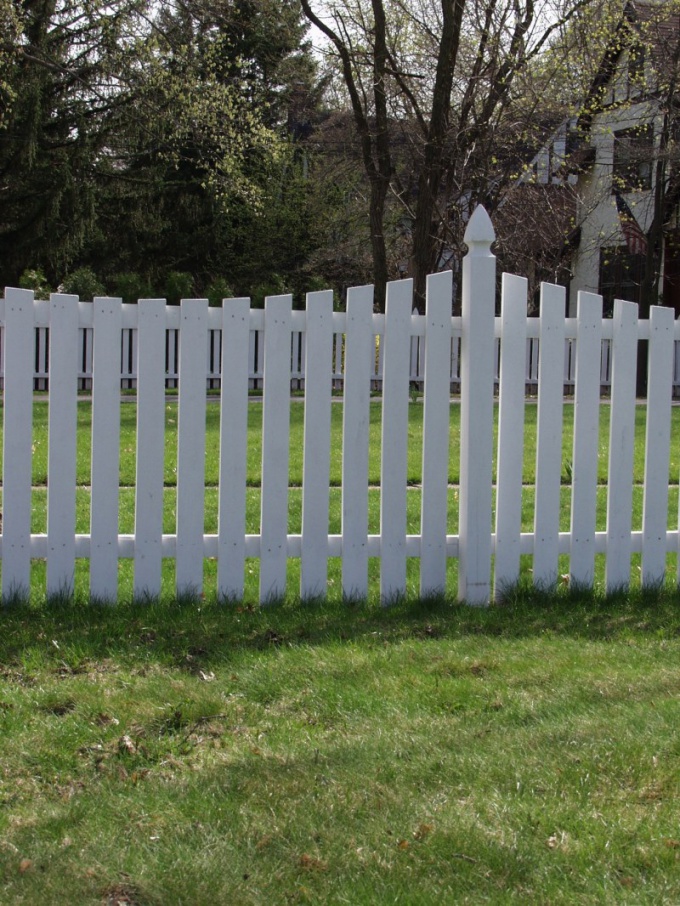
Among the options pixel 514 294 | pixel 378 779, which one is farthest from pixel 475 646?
pixel 514 294

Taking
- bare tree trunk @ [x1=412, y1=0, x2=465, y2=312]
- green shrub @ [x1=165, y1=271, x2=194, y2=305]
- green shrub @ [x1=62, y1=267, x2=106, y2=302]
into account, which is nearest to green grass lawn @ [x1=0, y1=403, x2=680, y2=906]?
bare tree trunk @ [x1=412, y1=0, x2=465, y2=312]

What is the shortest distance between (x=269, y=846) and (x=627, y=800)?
1.04 metres

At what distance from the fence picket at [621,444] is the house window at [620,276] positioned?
22592 millimetres

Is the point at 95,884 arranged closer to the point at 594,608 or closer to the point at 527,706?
the point at 527,706

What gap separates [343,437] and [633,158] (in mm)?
19551

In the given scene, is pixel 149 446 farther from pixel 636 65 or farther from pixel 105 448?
pixel 636 65

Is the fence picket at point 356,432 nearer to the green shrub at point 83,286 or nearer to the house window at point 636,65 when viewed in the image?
the house window at point 636,65

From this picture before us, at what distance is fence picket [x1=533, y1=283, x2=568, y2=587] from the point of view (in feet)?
A: 16.5

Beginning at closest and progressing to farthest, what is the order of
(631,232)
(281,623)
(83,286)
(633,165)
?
(281,623) < (633,165) < (83,286) < (631,232)

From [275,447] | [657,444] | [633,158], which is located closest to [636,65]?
[633,158]

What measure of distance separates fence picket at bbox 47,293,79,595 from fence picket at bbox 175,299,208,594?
50 centimetres

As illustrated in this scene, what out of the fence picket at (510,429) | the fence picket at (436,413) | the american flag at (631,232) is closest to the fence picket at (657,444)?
the fence picket at (510,429)

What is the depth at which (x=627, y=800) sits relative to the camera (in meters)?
2.85

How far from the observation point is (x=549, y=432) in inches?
200
